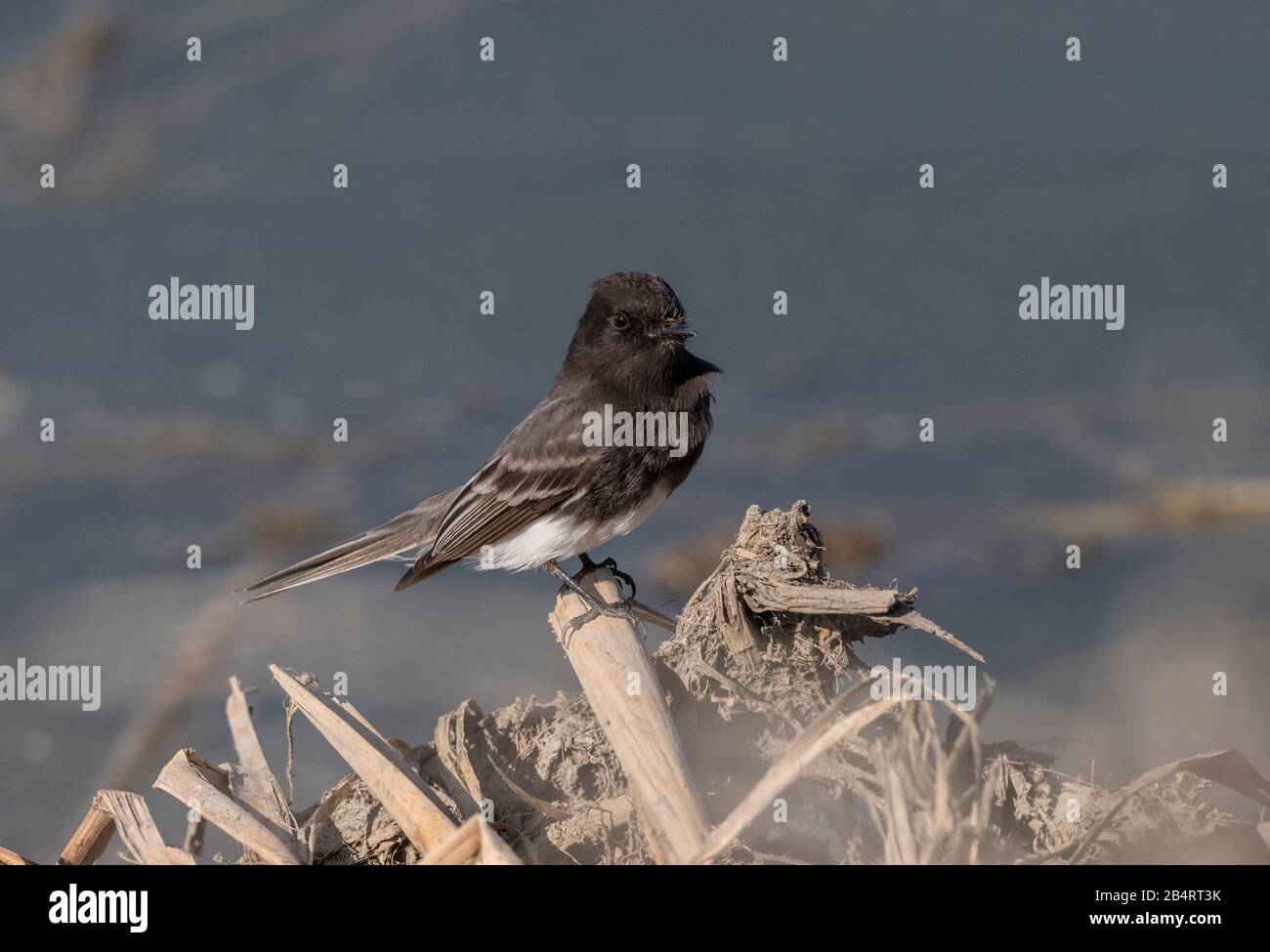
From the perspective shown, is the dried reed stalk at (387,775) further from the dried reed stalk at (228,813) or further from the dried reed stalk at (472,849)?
the dried reed stalk at (472,849)

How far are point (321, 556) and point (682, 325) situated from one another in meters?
1.71

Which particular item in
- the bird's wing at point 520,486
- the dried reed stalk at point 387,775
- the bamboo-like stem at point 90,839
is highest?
the bird's wing at point 520,486

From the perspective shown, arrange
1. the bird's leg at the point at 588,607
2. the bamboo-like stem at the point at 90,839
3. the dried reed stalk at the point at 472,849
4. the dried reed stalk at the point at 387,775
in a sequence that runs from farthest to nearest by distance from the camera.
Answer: the bird's leg at the point at 588,607, the bamboo-like stem at the point at 90,839, the dried reed stalk at the point at 387,775, the dried reed stalk at the point at 472,849

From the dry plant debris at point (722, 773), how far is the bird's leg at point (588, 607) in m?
0.21

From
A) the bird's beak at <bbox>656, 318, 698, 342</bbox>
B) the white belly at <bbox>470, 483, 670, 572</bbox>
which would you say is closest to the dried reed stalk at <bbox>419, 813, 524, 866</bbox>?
the white belly at <bbox>470, 483, 670, 572</bbox>

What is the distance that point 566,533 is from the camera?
5371 mm

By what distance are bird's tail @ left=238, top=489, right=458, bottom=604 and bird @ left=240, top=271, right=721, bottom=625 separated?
0.28 feet

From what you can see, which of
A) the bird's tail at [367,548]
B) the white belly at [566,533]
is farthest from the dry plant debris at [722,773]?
the bird's tail at [367,548]

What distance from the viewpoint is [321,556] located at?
19.2 feet

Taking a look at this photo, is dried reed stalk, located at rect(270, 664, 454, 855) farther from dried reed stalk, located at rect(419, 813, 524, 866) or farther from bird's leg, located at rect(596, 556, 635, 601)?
bird's leg, located at rect(596, 556, 635, 601)

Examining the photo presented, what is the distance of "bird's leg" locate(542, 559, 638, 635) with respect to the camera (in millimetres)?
4391

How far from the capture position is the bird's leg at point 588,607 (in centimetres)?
439
